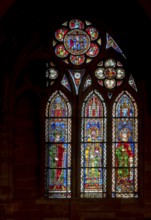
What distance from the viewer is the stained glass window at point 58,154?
12.2 metres

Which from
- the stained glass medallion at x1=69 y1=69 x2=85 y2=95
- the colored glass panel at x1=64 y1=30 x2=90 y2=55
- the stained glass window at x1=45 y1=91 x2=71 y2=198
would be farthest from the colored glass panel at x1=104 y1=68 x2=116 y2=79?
the stained glass window at x1=45 y1=91 x2=71 y2=198

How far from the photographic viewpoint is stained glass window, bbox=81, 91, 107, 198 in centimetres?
1217

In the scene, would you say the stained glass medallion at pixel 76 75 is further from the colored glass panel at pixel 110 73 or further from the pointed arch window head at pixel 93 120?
the colored glass panel at pixel 110 73

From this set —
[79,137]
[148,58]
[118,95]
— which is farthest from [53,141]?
[148,58]

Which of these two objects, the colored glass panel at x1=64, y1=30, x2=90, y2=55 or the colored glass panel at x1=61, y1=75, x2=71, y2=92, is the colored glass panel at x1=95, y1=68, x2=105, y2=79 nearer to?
the colored glass panel at x1=64, y1=30, x2=90, y2=55

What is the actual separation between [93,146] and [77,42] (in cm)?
176

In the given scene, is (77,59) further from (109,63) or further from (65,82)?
(109,63)

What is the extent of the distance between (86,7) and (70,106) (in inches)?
65.2

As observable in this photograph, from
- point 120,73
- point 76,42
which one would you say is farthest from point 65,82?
point 120,73

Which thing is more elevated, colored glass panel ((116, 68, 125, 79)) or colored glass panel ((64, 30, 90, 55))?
colored glass panel ((64, 30, 90, 55))

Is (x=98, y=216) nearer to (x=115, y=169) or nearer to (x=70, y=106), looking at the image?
(x=115, y=169)

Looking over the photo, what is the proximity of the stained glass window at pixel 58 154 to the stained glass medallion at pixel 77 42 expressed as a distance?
2.35 feet

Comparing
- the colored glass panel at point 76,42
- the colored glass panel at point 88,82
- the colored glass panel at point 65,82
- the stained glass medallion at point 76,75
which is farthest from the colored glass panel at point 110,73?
the colored glass panel at point 65,82

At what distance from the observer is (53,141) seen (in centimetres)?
1217
